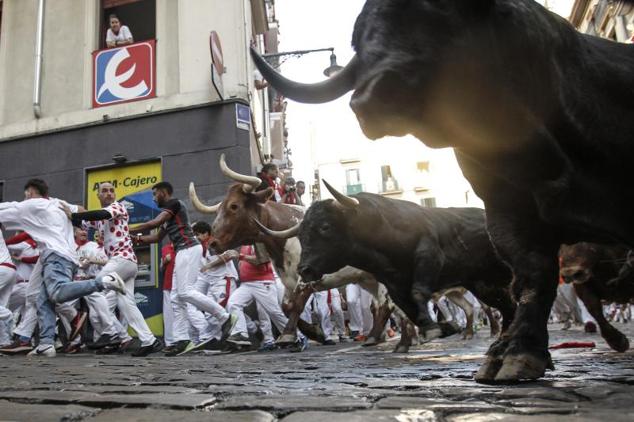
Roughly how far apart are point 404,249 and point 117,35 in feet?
34.5

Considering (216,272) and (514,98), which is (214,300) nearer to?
(216,272)

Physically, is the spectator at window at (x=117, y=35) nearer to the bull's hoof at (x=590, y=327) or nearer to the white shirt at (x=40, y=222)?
the white shirt at (x=40, y=222)

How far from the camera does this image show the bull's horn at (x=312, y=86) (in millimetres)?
2881

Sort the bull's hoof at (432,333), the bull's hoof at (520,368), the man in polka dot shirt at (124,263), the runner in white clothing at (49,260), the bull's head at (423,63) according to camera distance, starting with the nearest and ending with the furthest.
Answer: the bull's head at (423,63), the bull's hoof at (520,368), the bull's hoof at (432,333), the runner in white clothing at (49,260), the man in polka dot shirt at (124,263)

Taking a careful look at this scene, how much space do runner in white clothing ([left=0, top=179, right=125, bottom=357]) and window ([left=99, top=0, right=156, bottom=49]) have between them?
7968 mm

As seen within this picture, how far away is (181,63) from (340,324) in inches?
273

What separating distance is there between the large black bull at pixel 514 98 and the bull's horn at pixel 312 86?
0.01 metres

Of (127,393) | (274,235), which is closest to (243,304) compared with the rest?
(274,235)

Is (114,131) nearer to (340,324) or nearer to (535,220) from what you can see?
(340,324)

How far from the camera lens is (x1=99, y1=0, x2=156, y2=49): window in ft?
48.5

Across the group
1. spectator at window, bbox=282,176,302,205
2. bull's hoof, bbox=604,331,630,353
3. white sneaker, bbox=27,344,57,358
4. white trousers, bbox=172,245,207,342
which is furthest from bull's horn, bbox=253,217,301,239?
bull's hoof, bbox=604,331,630,353

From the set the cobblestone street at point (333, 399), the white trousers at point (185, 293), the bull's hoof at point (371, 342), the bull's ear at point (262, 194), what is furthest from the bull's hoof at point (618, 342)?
the white trousers at point (185, 293)

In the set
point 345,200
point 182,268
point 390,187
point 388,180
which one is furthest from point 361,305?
point 388,180

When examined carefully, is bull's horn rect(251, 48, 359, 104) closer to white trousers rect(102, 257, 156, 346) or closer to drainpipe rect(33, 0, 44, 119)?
white trousers rect(102, 257, 156, 346)
